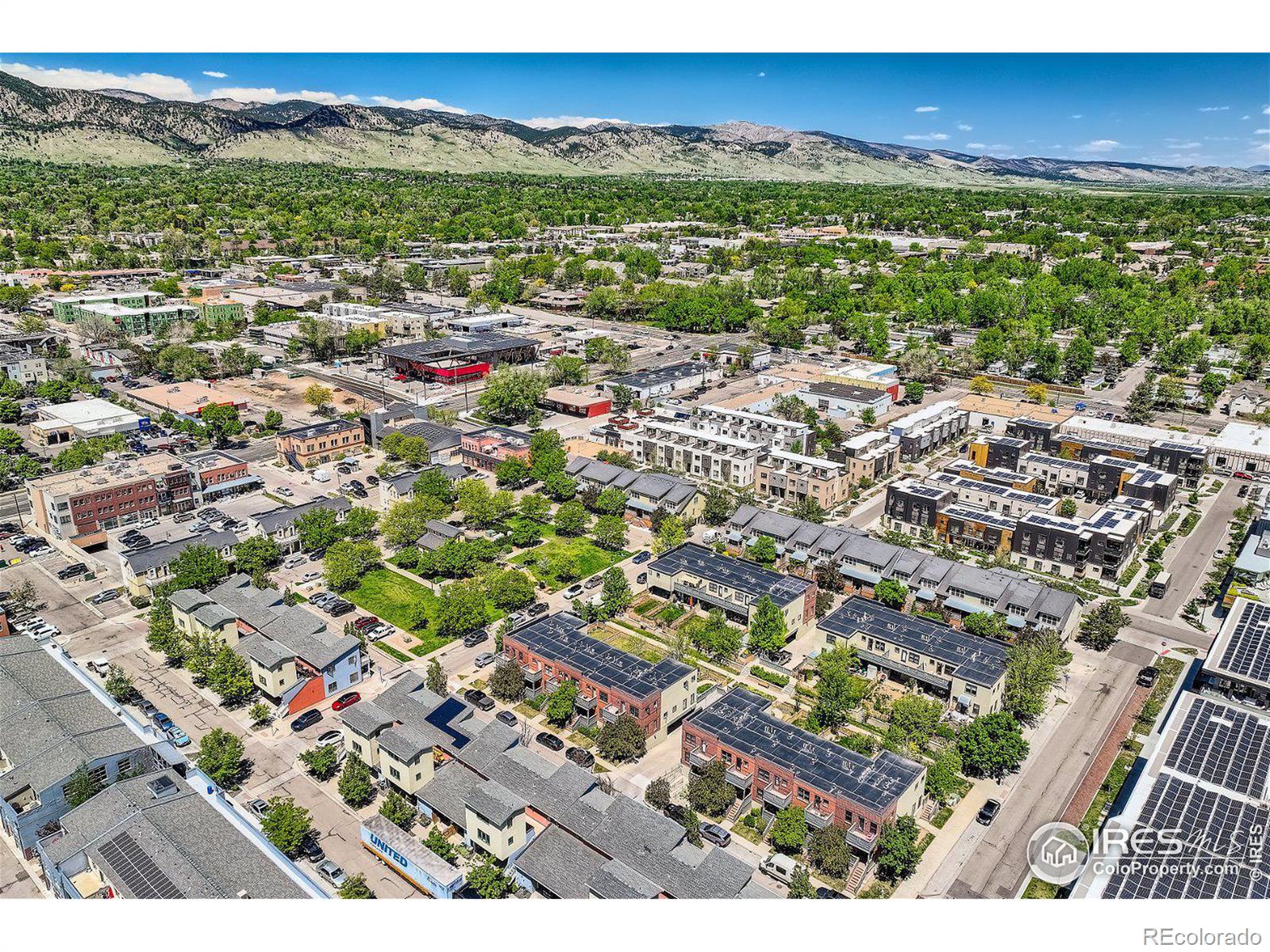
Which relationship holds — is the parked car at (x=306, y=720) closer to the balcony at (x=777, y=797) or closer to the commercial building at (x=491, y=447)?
the balcony at (x=777, y=797)

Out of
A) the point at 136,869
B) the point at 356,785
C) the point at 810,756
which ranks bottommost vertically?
the point at 356,785

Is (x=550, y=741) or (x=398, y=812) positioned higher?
(x=398, y=812)

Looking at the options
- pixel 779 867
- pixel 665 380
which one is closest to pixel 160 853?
pixel 779 867

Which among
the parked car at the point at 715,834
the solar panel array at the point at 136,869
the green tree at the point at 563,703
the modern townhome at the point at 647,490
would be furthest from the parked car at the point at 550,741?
the modern townhome at the point at 647,490

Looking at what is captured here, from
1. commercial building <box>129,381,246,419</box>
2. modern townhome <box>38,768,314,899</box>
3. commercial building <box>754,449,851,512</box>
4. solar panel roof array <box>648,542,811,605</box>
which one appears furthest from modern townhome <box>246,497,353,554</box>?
commercial building <box>754,449,851,512</box>

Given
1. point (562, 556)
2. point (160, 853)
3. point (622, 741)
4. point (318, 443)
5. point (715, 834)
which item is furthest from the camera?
point (318, 443)

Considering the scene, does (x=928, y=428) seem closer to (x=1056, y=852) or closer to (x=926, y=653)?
(x=926, y=653)

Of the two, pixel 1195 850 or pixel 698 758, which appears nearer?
pixel 1195 850
